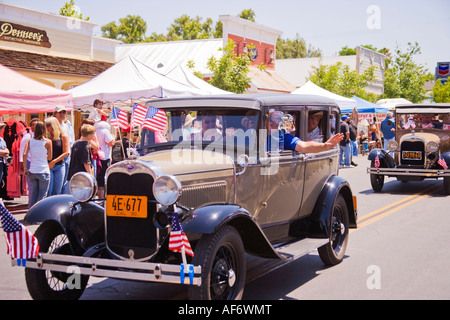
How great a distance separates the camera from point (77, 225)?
503 cm

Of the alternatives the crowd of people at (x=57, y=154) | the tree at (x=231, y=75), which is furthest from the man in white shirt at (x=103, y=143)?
the tree at (x=231, y=75)

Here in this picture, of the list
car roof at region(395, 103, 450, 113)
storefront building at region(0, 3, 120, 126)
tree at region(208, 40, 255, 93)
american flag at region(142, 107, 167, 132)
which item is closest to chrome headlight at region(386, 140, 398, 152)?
car roof at region(395, 103, 450, 113)

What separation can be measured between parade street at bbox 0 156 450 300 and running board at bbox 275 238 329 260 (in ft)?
1.25

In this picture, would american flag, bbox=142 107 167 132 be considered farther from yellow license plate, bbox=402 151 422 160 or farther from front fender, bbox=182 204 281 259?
yellow license plate, bbox=402 151 422 160

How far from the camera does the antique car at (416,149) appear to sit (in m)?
13.4

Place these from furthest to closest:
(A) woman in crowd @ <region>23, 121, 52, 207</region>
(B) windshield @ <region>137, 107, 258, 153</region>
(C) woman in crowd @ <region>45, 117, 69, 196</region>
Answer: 1. (C) woman in crowd @ <region>45, 117, 69, 196</region>
2. (A) woman in crowd @ <region>23, 121, 52, 207</region>
3. (B) windshield @ <region>137, 107, 258, 153</region>

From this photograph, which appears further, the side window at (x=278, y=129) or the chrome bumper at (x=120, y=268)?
the side window at (x=278, y=129)

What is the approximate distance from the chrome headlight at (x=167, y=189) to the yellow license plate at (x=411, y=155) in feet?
34.6

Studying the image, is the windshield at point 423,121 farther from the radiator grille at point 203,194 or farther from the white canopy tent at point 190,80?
the radiator grille at point 203,194

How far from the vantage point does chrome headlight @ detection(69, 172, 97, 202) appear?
16.5ft

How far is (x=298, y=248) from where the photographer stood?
5.80 meters

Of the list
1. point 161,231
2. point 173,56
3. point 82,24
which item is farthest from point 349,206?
point 173,56

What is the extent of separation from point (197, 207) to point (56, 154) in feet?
19.8

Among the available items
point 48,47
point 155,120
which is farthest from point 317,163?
point 48,47
